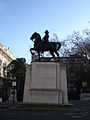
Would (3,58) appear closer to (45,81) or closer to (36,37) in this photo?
(36,37)

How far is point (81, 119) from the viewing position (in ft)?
48.4

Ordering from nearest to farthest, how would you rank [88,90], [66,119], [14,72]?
[66,119]
[88,90]
[14,72]

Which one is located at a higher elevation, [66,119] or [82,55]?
[82,55]

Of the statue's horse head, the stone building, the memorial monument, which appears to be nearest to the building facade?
the stone building

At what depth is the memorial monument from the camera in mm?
25719

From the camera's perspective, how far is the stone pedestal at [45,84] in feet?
84.3

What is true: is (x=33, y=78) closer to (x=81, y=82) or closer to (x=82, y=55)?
(x=82, y=55)

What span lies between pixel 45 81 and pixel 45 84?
0.86 feet

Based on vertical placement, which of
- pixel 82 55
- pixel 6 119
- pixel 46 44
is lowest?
pixel 6 119

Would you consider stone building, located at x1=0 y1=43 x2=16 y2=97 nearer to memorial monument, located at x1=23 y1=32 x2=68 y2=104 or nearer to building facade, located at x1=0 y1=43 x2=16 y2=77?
building facade, located at x1=0 y1=43 x2=16 y2=77

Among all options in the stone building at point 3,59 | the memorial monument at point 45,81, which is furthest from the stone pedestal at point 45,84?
the stone building at point 3,59

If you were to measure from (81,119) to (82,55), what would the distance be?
46.0 metres

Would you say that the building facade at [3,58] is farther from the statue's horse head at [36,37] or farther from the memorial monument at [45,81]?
the memorial monument at [45,81]

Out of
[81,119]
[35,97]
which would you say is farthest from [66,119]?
[35,97]
